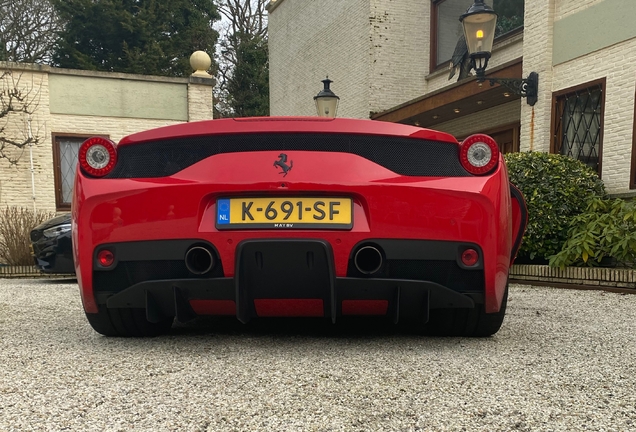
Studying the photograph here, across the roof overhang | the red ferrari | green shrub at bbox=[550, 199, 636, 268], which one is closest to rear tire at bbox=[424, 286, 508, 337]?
the red ferrari

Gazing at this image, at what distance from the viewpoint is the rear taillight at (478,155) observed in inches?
95.4

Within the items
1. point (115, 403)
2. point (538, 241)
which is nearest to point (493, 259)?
point (115, 403)

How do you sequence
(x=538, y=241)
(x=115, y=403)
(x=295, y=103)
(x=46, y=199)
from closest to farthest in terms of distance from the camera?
1. (x=115, y=403)
2. (x=538, y=241)
3. (x=46, y=199)
4. (x=295, y=103)

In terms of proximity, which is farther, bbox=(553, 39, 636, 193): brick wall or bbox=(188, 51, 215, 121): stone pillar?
bbox=(188, 51, 215, 121): stone pillar

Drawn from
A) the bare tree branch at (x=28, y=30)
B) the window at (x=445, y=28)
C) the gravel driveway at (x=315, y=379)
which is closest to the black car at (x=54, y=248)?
the gravel driveway at (x=315, y=379)

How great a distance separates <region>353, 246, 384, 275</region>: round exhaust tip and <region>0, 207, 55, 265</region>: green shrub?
8991 mm

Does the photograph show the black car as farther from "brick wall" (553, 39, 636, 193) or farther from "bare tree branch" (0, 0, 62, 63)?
"bare tree branch" (0, 0, 62, 63)

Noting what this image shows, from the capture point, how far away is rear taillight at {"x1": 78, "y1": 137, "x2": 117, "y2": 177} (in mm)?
2479

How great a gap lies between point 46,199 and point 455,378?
14.4m

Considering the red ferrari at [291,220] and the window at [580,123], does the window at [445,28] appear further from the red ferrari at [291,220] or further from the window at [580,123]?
the red ferrari at [291,220]

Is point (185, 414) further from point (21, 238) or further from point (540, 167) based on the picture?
point (21, 238)

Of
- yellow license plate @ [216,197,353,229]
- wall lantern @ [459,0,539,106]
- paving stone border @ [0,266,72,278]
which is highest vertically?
wall lantern @ [459,0,539,106]

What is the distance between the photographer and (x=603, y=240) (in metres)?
6.07

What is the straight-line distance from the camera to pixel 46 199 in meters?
14.5
